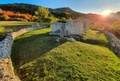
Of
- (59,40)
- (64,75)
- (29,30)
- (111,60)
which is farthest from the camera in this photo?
(29,30)

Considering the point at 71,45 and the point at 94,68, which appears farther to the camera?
the point at 71,45

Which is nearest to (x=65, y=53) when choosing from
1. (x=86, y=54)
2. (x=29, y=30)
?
(x=86, y=54)

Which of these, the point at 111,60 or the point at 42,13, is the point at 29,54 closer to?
the point at 111,60

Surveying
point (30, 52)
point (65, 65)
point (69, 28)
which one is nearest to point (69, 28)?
point (69, 28)

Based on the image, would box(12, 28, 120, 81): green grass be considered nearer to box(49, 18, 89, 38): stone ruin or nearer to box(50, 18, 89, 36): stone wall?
box(49, 18, 89, 38): stone ruin

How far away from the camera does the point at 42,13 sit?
173ft

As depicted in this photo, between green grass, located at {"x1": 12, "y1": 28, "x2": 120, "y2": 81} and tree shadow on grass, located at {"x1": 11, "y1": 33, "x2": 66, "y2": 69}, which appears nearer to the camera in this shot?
green grass, located at {"x1": 12, "y1": 28, "x2": 120, "y2": 81}

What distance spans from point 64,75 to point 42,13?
42943 millimetres

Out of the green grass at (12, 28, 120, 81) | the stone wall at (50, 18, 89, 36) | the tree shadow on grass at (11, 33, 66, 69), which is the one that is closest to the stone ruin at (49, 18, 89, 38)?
the stone wall at (50, 18, 89, 36)

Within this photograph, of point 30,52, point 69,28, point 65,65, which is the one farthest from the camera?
point 69,28

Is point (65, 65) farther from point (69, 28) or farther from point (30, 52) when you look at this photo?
point (69, 28)

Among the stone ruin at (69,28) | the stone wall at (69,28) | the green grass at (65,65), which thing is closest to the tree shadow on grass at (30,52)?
the green grass at (65,65)

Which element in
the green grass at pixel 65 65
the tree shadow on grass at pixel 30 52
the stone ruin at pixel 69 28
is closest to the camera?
the green grass at pixel 65 65

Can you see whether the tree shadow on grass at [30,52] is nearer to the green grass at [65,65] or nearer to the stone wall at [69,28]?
the green grass at [65,65]
